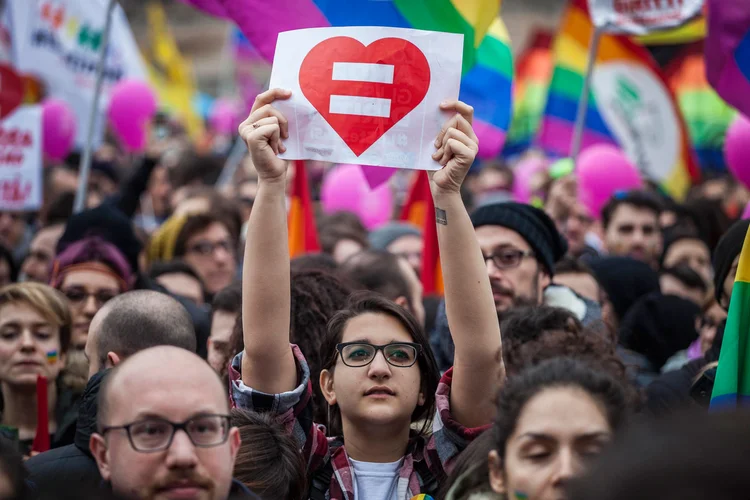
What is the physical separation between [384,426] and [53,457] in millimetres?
1010

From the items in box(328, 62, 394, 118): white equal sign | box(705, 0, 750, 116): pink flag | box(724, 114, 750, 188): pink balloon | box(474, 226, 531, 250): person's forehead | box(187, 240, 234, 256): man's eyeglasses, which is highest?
box(705, 0, 750, 116): pink flag

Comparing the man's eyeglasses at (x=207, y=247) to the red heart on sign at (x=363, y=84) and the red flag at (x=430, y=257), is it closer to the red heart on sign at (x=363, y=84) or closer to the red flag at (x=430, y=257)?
the red flag at (x=430, y=257)

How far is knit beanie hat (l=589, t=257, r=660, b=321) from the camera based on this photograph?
6.22m

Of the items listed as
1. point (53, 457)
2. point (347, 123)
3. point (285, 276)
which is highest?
point (347, 123)

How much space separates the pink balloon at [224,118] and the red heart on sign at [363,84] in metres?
13.5

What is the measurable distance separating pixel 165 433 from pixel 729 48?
4.10 m

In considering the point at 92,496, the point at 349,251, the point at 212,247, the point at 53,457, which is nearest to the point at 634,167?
the point at 349,251

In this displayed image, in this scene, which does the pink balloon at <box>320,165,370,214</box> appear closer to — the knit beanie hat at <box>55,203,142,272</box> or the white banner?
the white banner

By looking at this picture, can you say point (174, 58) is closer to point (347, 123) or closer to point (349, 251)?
point (349, 251)

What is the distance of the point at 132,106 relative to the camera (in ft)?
33.1

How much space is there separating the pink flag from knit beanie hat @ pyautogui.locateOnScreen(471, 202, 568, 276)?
4.56ft

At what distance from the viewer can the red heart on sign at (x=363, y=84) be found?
144 inches

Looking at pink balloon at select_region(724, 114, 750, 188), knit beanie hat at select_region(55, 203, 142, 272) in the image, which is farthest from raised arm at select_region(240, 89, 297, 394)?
pink balloon at select_region(724, 114, 750, 188)

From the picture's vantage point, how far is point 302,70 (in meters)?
3.68
